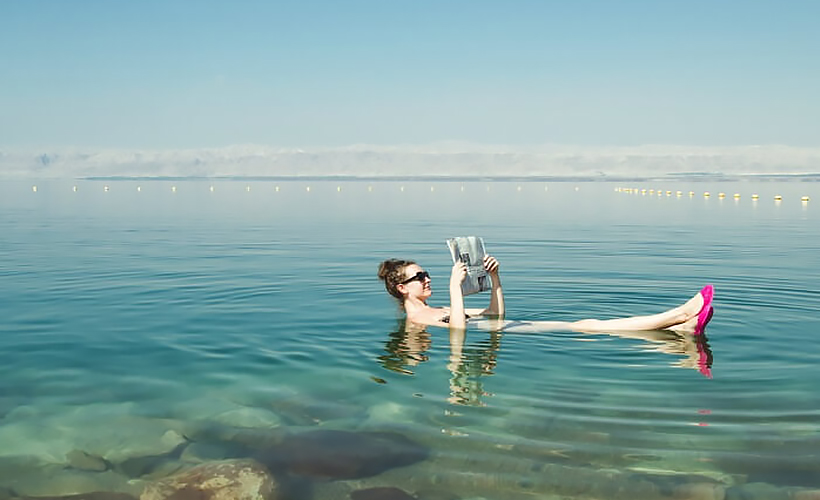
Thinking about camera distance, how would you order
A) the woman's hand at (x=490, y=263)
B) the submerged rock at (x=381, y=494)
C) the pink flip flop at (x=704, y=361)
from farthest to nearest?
1. the woman's hand at (x=490, y=263)
2. the pink flip flop at (x=704, y=361)
3. the submerged rock at (x=381, y=494)

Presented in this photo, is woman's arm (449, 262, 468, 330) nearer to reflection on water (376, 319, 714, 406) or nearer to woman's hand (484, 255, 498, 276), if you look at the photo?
reflection on water (376, 319, 714, 406)

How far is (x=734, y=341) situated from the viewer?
12602 mm

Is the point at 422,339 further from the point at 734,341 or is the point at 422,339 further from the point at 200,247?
the point at 200,247

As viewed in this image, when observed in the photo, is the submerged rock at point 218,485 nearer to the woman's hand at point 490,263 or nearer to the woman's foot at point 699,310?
the woman's hand at point 490,263

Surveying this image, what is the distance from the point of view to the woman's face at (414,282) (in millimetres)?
13164

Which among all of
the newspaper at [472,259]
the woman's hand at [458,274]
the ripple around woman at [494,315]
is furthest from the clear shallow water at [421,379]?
the woman's hand at [458,274]

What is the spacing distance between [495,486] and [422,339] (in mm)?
5646

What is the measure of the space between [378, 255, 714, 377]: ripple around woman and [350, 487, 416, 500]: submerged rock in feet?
15.4

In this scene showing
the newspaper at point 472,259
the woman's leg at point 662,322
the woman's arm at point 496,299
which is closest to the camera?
the woman's leg at point 662,322

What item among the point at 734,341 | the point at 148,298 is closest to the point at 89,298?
the point at 148,298

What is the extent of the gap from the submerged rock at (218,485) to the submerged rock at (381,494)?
65 centimetres

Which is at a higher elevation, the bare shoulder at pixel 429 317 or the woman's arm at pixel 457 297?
the woman's arm at pixel 457 297

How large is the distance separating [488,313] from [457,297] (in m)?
1.56

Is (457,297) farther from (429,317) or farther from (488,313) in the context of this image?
(488,313)
